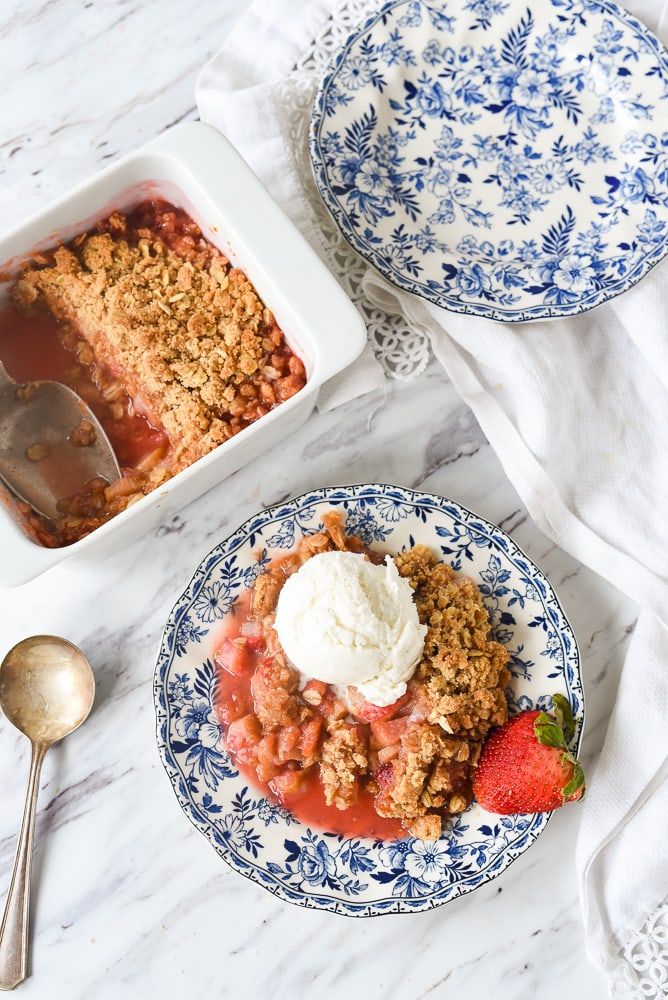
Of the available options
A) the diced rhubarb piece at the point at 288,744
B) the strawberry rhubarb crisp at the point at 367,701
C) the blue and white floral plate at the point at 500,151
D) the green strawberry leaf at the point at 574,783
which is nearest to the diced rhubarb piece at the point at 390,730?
the strawberry rhubarb crisp at the point at 367,701

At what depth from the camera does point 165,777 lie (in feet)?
4.71

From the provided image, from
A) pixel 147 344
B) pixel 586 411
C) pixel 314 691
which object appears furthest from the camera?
pixel 586 411

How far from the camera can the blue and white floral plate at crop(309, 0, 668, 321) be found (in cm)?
140

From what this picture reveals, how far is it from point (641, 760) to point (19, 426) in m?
1.04

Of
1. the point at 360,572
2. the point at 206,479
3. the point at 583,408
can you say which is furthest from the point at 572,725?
the point at 206,479

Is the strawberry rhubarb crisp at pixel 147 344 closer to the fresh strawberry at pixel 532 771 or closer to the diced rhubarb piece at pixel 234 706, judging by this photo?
the diced rhubarb piece at pixel 234 706

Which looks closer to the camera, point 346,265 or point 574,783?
point 574,783

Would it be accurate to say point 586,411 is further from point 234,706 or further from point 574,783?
point 234,706

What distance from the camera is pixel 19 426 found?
4.24 feet

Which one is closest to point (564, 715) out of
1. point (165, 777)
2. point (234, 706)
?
point (234, 706)

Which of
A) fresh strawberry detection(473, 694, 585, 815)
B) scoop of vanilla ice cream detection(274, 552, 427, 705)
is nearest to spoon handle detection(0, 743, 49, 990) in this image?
scoop of vanilla ice cream detection(274, 552, 427, 705)

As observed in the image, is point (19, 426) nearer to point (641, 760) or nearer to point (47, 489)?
point (47, 489)

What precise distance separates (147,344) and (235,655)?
0.47 meters

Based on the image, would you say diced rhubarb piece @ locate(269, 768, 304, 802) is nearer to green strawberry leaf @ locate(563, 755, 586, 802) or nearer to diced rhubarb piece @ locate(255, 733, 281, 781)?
diced rhubarb piece @ locate(255, 733, 281, 781)
